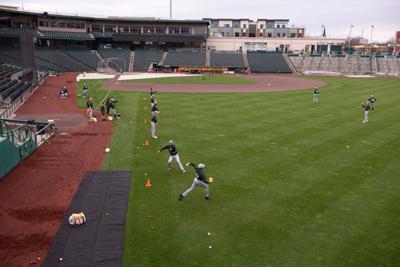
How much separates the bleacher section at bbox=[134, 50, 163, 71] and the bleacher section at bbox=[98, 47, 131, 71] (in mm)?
2300

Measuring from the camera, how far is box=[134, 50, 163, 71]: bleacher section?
8988 centimetres

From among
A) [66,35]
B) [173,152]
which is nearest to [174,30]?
[66,35]

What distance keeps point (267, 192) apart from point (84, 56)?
82.3m

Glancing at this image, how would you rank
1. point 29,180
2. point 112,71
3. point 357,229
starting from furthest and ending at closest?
point 112,71 → point 29,180 → point 357,229

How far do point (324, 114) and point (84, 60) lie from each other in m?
68.2

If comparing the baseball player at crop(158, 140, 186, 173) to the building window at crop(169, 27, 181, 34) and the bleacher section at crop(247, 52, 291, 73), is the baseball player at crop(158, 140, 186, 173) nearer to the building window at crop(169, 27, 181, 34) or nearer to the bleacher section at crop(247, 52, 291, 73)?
the bleacher section at crop(247, 52, 291, 73)

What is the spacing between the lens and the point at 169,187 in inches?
674

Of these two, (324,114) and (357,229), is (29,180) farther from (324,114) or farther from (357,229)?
(324,114)

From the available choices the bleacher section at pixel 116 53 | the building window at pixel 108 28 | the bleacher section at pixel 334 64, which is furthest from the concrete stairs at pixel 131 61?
the bleacher section at pixel 334 64

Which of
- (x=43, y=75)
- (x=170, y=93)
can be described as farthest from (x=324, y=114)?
(x=43, y=75)

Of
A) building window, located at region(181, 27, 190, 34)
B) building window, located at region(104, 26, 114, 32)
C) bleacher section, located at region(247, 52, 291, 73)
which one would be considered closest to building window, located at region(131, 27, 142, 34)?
building window, located at region(104, 26, 114, 32)

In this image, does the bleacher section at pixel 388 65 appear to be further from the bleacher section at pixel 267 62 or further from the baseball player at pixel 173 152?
the baseball player at pixel 173 152

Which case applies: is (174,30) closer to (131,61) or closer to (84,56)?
(131,61)

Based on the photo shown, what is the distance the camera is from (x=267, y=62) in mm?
94875
